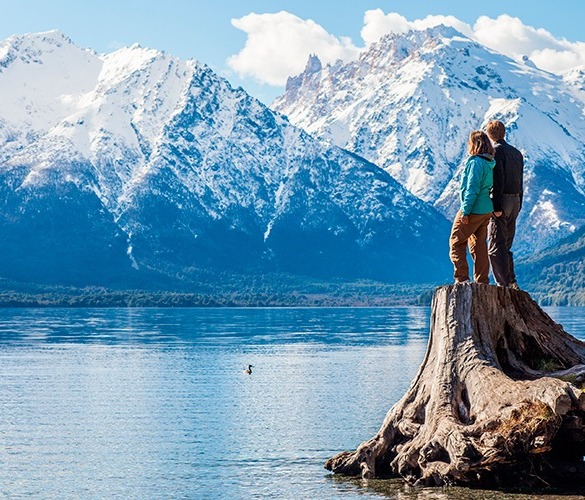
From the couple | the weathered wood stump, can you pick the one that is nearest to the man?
the couple

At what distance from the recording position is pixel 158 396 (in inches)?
3819

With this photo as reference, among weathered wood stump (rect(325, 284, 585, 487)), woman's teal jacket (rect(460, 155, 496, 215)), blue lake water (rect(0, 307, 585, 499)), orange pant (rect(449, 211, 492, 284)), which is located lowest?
blue lake water (rect(0, 307, 585, 499))

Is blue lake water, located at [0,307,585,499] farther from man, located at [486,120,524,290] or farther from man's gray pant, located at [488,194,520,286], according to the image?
man, located at [486,120,524,290]

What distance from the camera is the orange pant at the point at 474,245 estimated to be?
4181cm

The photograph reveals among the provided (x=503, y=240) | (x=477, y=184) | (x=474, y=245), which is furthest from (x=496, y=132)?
(x=474, y=245)

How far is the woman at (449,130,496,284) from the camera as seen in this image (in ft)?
136

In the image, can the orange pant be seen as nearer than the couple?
No

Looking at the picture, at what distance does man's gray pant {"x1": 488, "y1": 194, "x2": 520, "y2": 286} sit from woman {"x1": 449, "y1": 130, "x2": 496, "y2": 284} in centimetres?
27

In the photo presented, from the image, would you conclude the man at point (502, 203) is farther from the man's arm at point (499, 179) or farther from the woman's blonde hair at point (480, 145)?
the woman's blonde hair at point (480, 145)

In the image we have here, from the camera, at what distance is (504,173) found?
42.1 meters

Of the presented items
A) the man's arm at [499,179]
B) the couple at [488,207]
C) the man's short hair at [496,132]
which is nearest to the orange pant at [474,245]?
the couple at [488,207]

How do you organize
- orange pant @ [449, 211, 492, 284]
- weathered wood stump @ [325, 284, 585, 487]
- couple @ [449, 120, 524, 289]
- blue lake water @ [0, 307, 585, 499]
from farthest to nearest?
blue lake water @ [0, 307, 585, 499], orange pant @ [449, 211, 492, 284], couple @ [449, 120, 524, 289], weathered wood stump @ [325, 284, 585, 487]

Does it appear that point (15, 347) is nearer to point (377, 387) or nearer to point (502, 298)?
point (377, 387)

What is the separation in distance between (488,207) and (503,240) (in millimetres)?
1215
